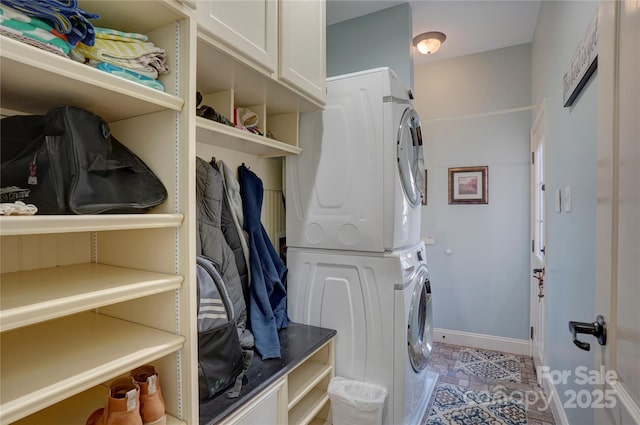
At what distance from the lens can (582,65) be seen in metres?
1.35

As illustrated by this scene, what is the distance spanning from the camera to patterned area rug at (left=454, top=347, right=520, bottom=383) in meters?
2.60

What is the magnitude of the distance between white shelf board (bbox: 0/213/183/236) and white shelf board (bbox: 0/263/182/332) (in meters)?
0.15

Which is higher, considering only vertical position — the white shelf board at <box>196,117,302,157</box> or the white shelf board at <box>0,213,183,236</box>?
the white shelf board at <box>196,117,302,157</box>

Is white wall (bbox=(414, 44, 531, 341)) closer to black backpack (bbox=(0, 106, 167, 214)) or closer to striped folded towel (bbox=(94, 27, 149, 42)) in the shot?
striped folded towel (bbox=(94, 27, 149, 42))

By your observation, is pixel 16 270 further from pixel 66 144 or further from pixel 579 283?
pixel 579 283

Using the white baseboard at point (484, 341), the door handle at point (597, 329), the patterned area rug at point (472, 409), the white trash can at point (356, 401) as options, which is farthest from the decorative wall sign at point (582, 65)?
the white baseboard at point (484, 341)

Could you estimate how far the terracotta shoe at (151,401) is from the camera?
864 millimetres

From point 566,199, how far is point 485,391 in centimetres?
153

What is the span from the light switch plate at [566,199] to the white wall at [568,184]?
0.04 meters

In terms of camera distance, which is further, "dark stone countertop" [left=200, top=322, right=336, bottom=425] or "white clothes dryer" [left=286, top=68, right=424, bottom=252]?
"white clothes dryer" [left=286, top=68, right=424, bottom=252]

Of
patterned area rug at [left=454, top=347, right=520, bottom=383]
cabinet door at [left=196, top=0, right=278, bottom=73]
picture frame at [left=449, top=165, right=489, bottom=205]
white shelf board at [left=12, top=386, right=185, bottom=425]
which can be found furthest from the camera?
picture frame at [left=449, top=165, right=489, bottom=205]

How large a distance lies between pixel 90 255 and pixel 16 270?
0.20m

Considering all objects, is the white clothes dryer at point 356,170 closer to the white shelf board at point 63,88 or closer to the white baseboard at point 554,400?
the white shelf board at point 63,88

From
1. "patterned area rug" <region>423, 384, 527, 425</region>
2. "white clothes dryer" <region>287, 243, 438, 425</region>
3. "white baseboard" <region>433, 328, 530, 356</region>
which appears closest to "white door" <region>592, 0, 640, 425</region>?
"white clothes dryer" <region>287, 243, 438, 425</region>
